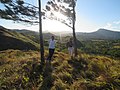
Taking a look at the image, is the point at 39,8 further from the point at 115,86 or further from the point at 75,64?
the point at 115,86

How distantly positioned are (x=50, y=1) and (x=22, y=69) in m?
8.41

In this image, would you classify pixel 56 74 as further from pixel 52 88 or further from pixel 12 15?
pixel 12 15

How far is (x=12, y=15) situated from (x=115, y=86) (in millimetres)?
9283

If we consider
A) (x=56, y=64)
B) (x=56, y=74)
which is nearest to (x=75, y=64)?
(x=56, y=64)

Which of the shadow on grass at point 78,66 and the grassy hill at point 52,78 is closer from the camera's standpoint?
the grassy hill at point 52,78

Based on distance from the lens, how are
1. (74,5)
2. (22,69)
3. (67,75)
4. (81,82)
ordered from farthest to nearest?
(74,5)
(22,69)
(67,75)
(81,82)

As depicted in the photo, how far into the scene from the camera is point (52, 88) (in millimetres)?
9984

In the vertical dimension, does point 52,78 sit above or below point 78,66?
above

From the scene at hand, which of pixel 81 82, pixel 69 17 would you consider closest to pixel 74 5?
pixel 69 17

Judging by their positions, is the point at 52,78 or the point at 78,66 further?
the point at 78,66

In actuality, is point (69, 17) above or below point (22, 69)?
above

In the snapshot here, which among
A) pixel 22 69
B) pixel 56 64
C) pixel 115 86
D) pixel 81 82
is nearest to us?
pixel 115 86

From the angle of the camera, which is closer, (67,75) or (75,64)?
(67,75)

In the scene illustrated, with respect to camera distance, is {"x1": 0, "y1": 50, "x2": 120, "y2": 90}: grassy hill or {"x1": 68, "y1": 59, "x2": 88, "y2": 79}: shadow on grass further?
{"x1": 68, "y1": 59, "x2": 88, "y2": 79}: shadow on grass
